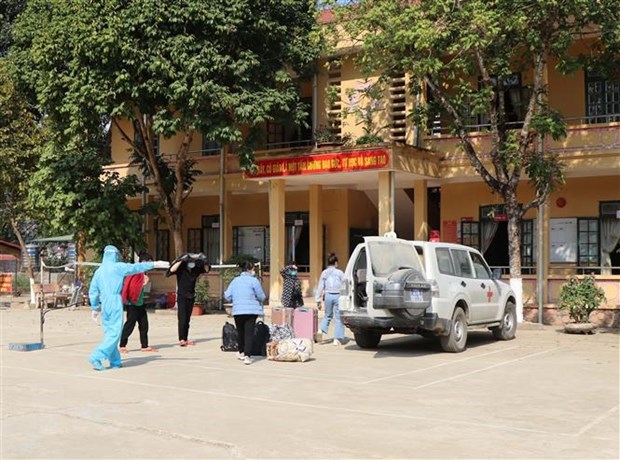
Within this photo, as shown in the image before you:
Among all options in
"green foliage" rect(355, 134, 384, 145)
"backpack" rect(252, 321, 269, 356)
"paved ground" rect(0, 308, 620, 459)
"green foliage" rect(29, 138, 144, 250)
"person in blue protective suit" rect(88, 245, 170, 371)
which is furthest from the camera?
"green foliage" rect(29, 138, 144, 250)

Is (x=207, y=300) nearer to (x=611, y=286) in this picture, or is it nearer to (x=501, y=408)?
(x=611, y=286)

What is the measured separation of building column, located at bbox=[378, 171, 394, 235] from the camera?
68.3 ft

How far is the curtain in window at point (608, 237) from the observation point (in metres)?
21.9

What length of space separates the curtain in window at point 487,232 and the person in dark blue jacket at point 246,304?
12488 mm

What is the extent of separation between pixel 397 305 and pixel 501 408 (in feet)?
13.7

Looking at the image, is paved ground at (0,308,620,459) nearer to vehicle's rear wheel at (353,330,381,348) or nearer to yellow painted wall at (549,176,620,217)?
vehicle's rear wheel at (353,330,381,348)

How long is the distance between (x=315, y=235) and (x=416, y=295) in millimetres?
12224

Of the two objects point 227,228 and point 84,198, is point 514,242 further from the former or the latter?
point 84,198

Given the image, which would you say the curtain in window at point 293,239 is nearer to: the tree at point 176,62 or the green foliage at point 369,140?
the tree at point 176,62

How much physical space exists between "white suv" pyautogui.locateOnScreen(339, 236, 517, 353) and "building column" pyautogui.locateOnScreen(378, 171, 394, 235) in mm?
5815

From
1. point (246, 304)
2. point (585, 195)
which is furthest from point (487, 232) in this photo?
point (246, 304)

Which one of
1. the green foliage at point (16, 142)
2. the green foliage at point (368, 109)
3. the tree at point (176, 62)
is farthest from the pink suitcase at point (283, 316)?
the green foliage at point (16, 142)

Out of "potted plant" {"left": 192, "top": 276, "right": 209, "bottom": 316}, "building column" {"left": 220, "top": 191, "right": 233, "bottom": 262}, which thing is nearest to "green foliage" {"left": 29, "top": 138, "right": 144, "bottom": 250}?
"potted plant" {"left": 192, "top": 276, "right": 209, "bottom": 316}

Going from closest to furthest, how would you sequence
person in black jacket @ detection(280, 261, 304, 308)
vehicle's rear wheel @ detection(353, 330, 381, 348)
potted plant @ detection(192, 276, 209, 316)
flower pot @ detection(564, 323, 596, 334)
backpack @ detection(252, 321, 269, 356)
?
backpack @ detection(252, 321, 269, 356) → vehicle's rear wheel @ detection(353, 330, 381, 348) → person in black jacket @ detection(280, 261, 304, 308) → flower pot @ detection(564, 323, 596, 334) → potted plant @ detection(192, 276, 209, 316)
